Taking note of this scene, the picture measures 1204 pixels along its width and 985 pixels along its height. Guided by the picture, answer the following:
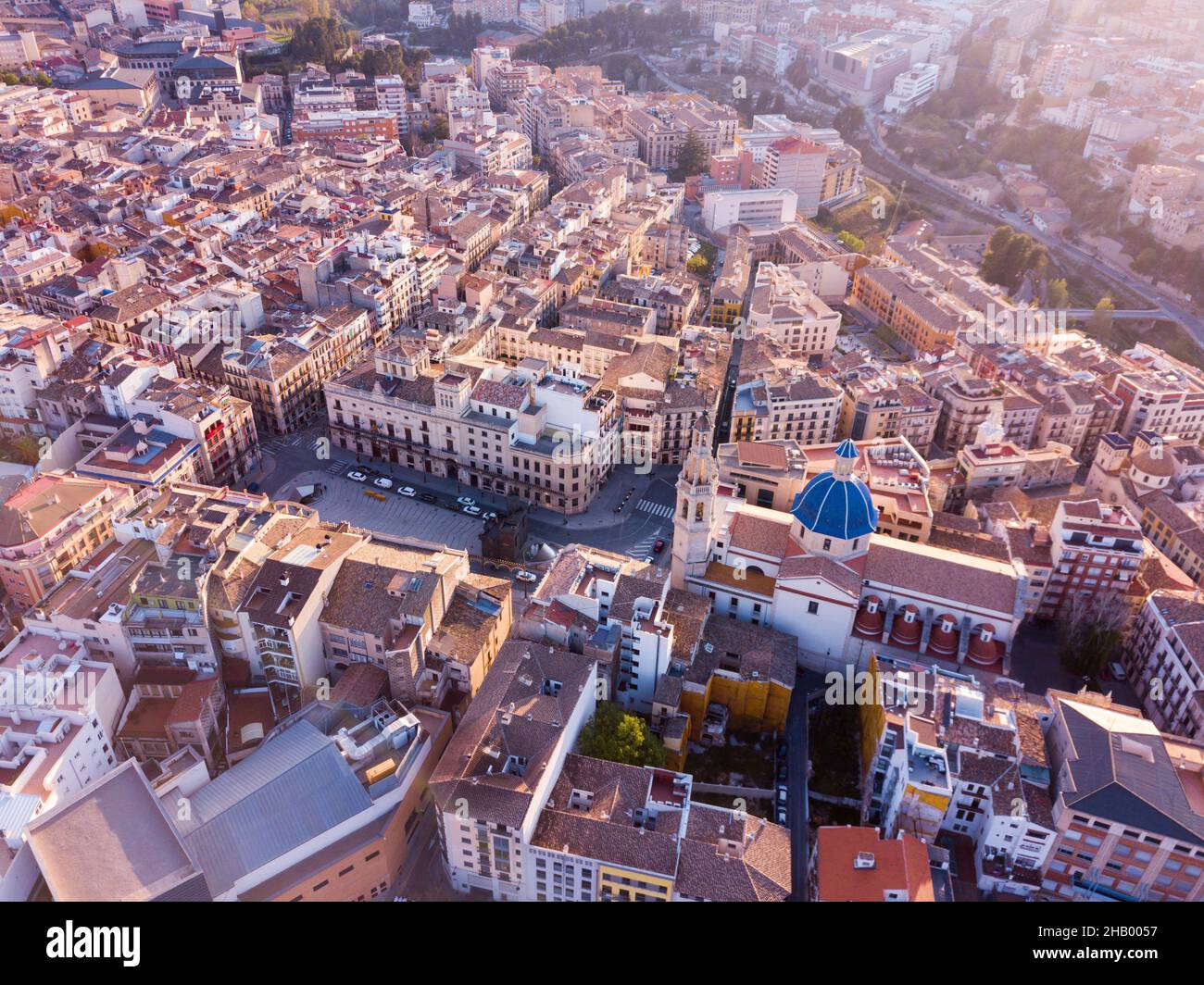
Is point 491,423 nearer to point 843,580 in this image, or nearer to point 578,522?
point 578,522

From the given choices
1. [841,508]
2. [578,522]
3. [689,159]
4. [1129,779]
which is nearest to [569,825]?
[841,508]

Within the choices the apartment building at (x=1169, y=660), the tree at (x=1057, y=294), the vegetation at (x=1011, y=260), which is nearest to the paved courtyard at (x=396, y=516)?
the apartment building at (x=1169, y=660)

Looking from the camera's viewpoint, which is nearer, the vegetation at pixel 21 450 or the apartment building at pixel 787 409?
the vegetation at pixel 21 450

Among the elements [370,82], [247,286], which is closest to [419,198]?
[247,286]

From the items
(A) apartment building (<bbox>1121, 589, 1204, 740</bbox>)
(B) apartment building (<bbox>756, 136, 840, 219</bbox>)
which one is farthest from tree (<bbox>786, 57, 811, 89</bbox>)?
(A) apartment building (<bbox>1121, 589, 1204, 740</bbox>)

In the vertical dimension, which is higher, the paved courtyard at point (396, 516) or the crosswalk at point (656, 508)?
the crosswalk at point (656, 508)

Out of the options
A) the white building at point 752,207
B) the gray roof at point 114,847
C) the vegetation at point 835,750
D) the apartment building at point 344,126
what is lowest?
the vegetation at point 835,750

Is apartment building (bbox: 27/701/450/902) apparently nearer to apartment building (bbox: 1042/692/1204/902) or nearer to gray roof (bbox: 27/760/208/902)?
gray roof (bbox: 27/760/208/902)

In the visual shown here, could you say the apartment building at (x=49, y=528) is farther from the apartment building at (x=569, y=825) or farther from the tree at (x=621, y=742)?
the tree at (x=621, y=742)

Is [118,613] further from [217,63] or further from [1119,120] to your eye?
[1119,120]

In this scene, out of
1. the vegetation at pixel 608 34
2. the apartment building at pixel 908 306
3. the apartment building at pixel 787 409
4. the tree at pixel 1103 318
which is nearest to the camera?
the apartment building at pixel 787 409
